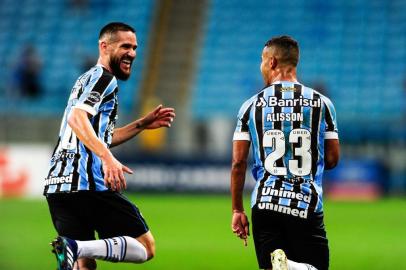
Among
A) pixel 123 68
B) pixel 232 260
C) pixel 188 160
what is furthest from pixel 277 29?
pixel 123 68

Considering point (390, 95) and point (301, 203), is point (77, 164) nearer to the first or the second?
point (301, 203)

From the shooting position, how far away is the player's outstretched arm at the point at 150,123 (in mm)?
7961

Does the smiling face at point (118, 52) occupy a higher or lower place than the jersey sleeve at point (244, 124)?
higher

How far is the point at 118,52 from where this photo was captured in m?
7.43

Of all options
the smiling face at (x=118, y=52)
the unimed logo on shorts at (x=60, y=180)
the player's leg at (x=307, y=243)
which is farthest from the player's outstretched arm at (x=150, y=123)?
the player's leg at (x=307, y=243)

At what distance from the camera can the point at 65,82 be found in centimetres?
2847

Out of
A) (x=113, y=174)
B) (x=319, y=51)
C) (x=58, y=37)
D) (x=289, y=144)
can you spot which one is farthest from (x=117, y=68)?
(x=58, y=37)

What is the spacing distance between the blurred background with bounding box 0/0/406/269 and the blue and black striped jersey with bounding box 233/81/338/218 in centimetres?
1499

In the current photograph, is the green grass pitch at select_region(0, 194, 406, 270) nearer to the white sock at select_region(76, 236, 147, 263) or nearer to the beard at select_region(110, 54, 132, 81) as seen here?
the white sock at select_region(76, 236, 147, 263)

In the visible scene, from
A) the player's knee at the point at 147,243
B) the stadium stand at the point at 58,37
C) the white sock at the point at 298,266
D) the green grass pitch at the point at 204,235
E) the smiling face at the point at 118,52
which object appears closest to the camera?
the white sock at the point at 298,266

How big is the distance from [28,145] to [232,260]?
13.1 m

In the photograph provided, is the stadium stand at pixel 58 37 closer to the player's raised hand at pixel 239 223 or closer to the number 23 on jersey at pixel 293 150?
the player's raised hand at pixel 239 223

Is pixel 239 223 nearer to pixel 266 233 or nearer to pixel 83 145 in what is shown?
pixel 266 233

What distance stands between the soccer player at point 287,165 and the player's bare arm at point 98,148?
0.78 metres
